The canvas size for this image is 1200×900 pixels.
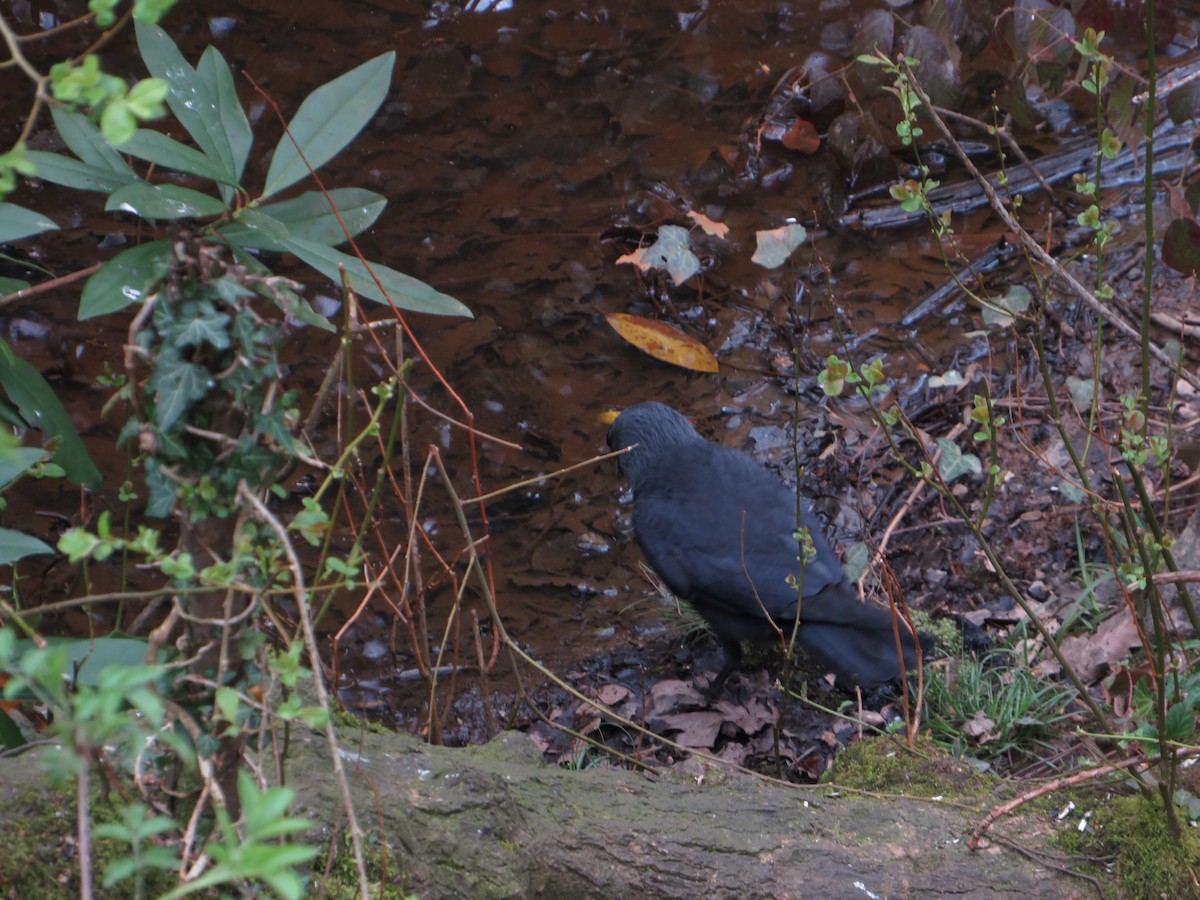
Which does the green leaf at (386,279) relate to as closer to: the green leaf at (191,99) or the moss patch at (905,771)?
the green leaf at (191,99)

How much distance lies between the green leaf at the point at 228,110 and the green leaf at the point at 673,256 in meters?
3.14

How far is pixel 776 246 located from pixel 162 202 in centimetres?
384

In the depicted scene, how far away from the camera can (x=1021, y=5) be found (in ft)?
12.2

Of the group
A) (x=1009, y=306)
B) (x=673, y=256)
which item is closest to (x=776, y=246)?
(x=673, y=256)

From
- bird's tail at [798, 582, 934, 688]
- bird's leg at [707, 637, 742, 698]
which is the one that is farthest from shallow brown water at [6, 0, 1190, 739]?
bird's tail at [798, 582, 934, 688]

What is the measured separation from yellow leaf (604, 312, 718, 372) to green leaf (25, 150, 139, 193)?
10.5ft

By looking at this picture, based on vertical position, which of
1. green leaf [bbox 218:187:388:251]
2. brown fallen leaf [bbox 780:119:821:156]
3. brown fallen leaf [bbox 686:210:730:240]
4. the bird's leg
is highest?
green leaf [bbox 218:187:388:251]

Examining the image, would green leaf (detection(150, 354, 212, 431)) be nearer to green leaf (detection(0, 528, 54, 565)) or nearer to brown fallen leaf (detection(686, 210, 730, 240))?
green leaf (detection(0, 528, 54, 565))

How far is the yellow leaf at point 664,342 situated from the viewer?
529 cm

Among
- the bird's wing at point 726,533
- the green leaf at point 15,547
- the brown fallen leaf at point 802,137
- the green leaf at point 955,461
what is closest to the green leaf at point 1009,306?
the green leaf at point 955,461

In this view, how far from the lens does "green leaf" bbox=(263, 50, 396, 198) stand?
103 inches

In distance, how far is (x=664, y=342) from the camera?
533 cm

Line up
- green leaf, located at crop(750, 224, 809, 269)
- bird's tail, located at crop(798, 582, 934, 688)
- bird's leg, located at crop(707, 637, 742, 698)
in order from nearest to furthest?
bird's tail, located at crop(798, 582, 934, 688)
bird's leg, located at crop(707, 637, 742, 698)
green leaf, located at crop(750, 224, 809, 269)

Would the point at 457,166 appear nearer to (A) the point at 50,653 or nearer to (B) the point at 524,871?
(B) the point at 524,871
